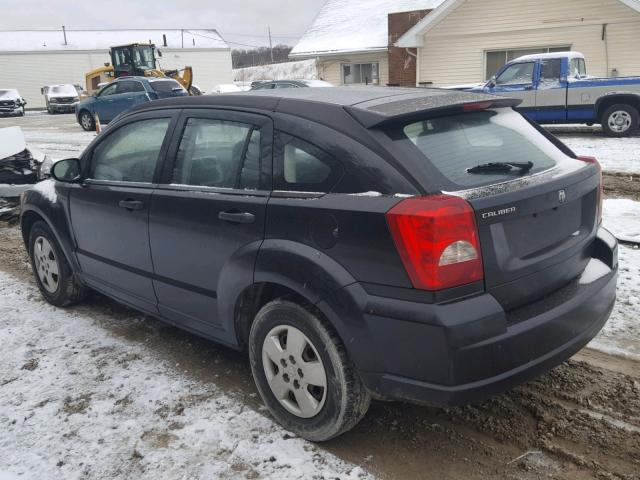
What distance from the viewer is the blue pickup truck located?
12852mm

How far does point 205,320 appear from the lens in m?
3.29

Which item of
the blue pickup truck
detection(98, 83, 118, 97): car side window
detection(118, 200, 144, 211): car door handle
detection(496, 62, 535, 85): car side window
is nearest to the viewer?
detection(118, 200, 144, 211): car door handle

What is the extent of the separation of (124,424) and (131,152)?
177 centimetres

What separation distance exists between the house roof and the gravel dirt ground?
19.9 metres

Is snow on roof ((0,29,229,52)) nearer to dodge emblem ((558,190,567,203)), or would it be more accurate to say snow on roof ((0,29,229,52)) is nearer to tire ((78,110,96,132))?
tire ((78,110,96,132))

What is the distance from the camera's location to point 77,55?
51.8 m

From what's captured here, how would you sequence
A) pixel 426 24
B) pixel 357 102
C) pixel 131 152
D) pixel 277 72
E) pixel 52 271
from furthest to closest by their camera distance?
pixel 277 72 → pixel 426 24 → pixel 52 271 → pixel 131 152 → pixel 357 102

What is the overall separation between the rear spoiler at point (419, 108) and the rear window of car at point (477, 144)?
1.6 inches

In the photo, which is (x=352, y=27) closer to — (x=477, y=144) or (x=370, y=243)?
(x=477, y=144)

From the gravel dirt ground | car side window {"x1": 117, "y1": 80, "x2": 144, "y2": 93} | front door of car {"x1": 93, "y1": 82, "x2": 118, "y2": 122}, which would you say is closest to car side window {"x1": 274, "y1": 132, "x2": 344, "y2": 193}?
the gravel dirt ground

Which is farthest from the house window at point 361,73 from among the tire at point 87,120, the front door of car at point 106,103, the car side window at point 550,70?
A: the car side window at point 550,70

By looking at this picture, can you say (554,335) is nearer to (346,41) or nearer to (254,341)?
(254,341)

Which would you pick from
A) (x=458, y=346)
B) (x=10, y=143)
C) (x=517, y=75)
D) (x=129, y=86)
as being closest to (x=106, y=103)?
(x=129, y=86)

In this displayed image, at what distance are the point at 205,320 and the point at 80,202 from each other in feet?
5.09
